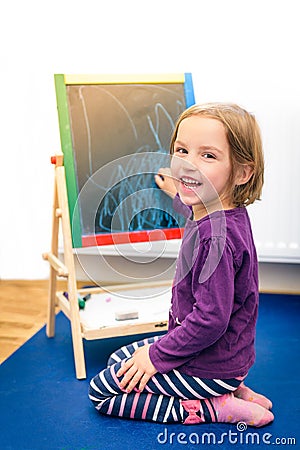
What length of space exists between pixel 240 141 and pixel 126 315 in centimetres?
70

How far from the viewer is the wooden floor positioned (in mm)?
1938

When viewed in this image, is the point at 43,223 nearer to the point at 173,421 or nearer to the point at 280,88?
the point at 280,88

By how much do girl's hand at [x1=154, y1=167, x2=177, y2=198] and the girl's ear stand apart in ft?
1.30

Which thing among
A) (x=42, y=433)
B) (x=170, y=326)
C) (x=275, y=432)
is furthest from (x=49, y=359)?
(x=275, y=432)

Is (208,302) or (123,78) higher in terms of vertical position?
(123,78)

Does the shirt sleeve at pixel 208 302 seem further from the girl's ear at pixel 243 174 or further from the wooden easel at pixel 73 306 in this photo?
the wooden easel at pixel 73 306

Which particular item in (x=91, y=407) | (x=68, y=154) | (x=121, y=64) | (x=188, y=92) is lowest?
(x=91, y=407)

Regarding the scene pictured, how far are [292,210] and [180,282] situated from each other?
0.96m

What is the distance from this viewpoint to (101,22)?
2.28m

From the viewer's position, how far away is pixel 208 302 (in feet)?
4.21

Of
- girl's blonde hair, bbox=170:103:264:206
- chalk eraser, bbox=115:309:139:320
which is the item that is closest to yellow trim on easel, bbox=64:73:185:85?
girl's blonde hair, bbox=170:103:264:206

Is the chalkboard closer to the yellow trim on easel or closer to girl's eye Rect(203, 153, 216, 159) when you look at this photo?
the yellow trim on easel

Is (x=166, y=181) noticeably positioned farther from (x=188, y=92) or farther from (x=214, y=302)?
(x=214, y=302)

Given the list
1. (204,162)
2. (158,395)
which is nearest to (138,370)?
(158,395)
